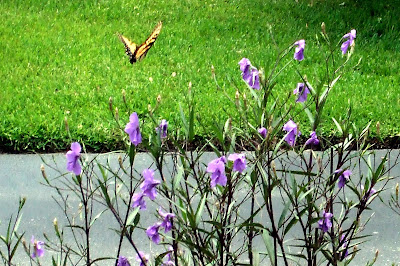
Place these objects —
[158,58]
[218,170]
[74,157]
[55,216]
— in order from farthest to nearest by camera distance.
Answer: [158,58] → [55,216] → [74,157] → [218,170]

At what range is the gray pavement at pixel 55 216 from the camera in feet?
11.1

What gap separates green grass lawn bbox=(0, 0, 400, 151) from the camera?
5.05m

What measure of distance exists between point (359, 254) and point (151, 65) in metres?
3.53

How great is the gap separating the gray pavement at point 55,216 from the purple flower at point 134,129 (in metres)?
1.73

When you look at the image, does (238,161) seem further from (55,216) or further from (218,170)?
(55,216)

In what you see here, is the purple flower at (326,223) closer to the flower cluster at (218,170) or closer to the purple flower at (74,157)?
the flower cluster at (218,170)

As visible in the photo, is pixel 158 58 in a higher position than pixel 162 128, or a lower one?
higher

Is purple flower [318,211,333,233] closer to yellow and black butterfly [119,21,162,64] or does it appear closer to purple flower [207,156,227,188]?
purple flower [207,156,227,188]

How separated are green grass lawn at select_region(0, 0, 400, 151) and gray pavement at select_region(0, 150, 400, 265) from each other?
275 mm

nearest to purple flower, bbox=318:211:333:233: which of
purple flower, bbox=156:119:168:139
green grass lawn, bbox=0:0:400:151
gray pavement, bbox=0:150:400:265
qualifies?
purple flower, bbox=156:119:168:139

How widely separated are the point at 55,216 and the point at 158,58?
3.10 metres

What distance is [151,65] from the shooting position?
6371 millimetres

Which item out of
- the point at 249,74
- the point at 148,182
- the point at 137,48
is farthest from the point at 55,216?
the point at 137,48

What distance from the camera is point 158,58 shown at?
655 centimetres
